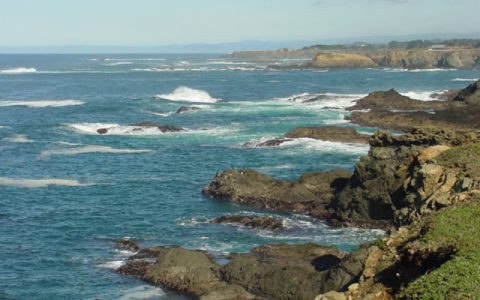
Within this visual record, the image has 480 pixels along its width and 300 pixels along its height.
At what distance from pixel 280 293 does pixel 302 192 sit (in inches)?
592

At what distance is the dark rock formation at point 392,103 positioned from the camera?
76.3 m

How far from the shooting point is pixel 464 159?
25781 mm

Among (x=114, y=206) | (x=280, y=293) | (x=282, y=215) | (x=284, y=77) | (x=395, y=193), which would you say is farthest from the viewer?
(x=284, y=77)

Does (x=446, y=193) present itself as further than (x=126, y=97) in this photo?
No

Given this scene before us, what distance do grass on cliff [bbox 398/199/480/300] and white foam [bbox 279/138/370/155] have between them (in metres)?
34.5

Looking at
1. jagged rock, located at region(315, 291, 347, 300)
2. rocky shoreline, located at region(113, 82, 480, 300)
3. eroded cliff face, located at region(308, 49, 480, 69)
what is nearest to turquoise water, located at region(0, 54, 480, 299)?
rocky shoreline, located at region(113, 82, 480, 300)

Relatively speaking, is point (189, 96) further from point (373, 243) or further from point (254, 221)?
point (373, 243)

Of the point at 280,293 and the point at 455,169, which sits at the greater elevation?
the point at 455,169

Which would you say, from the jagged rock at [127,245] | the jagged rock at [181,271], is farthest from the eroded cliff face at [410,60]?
the jagged rock at [181,271]

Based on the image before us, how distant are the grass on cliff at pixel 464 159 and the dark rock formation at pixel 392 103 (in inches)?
1951

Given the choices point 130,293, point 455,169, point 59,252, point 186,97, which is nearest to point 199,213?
point 59,252

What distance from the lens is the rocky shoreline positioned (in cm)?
1636

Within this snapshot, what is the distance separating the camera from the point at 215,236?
33.3 m

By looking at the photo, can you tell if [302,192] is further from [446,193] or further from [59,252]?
[446,193]
